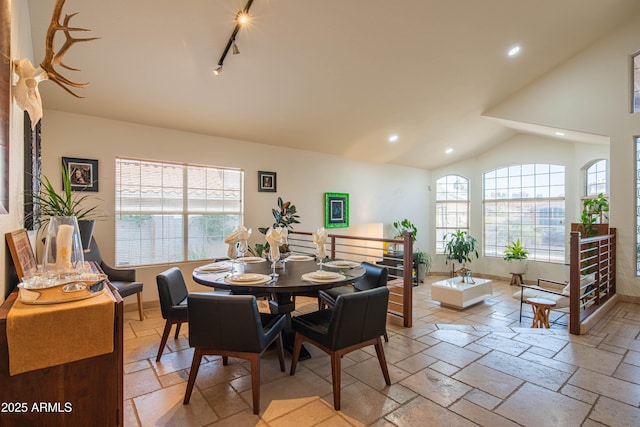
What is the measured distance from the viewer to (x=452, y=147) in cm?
729

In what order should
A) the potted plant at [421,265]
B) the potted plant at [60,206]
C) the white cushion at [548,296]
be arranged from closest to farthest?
the potted plant at [60,206] → the white cushion at [548,296] → the potted plant at [421,265]

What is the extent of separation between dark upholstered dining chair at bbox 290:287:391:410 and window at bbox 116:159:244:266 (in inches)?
113

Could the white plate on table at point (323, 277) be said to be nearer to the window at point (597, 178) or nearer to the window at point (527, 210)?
the window at point (597, 178)

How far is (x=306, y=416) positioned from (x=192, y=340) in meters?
0.88

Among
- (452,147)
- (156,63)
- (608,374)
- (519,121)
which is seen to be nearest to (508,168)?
(452,147)

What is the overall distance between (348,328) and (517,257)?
22.7 ft

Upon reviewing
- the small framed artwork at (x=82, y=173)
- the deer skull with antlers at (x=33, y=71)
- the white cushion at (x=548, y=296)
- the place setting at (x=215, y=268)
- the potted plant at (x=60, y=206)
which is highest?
the deer skull with antlers at (x=33, y=71)

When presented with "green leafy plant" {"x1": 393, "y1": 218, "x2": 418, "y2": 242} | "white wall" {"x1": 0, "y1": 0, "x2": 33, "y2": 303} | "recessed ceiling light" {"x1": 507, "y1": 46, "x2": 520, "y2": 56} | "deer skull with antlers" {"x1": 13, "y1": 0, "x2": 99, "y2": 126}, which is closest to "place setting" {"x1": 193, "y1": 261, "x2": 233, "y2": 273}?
"white wall" {"x1": 0, "y1": 0, "x2": 33, "y2": 303}

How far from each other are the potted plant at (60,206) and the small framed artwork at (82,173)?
0.39 feet

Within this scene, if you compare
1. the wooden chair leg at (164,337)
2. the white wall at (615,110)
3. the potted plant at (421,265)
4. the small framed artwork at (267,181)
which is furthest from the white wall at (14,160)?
the potted plant at (421,265)

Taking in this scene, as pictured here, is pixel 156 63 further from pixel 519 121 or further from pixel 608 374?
pixel 519 121

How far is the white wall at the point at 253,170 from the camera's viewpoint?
3689 millimetres

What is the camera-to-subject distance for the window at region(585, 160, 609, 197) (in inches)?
241

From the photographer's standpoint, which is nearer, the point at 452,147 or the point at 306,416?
the point at 306,416
